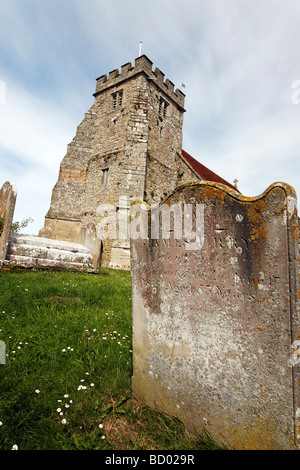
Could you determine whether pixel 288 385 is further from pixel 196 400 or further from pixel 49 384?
pixel 49 384

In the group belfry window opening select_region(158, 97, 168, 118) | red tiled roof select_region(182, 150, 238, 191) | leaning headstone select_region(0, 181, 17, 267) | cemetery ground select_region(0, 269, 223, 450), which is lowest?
cemetery ground select_region(0, 269, 223, 450)

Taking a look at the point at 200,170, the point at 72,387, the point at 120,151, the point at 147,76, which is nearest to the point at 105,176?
the point at 120,151

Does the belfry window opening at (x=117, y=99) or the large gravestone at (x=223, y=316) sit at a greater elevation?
the belfry window opening at (x=117, y=99)

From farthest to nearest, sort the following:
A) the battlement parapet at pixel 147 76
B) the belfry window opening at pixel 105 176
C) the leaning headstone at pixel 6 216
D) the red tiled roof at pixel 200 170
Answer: the red tiled roof at pixel 200 170
the belfry window opening at pixel 105 176
the battlement parapet at pixel 147 76
the leaning headstone at pixel 6 216

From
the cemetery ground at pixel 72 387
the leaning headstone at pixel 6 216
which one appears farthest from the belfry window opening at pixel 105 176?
the cemetery ground at pixel 72 387

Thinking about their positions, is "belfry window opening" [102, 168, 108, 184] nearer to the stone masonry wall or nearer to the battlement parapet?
the stone masonry wall

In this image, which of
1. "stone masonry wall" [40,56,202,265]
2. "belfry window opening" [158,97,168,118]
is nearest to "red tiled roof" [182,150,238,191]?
"stone masonry wall" [40,56,202,265]

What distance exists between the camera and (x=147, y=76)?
1623cm

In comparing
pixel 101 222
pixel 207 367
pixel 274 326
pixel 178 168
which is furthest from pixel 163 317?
pixel 178 168

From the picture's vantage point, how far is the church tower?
15.5 m

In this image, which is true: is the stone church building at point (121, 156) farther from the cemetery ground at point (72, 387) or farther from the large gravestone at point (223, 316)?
the large gravestone at point (223, 316)

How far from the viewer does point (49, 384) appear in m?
2.36

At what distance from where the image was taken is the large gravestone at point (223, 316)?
1542mm

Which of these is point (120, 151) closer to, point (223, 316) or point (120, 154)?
point (120, 154)
